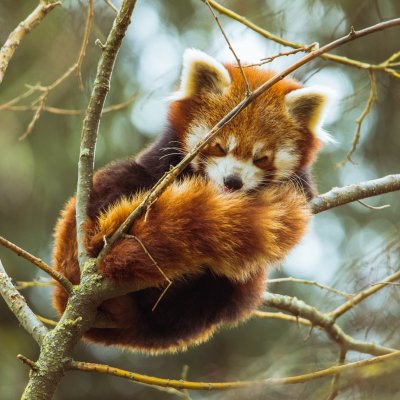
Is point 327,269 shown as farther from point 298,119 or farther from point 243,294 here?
point 243,294

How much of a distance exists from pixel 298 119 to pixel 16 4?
3505mm

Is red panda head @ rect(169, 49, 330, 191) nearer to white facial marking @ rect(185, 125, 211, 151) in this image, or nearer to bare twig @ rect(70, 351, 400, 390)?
white facial marking @ rect(185, 125, 211, 151)

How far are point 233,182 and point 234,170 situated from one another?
73 millimetres

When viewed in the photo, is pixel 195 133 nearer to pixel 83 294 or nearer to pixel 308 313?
pixel 308 313

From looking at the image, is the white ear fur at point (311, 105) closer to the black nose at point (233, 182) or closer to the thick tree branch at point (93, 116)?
the black nose at point (233, 182)

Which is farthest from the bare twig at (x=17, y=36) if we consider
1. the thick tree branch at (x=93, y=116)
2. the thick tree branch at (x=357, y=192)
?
the thick tree branch at (x=357, y=192)

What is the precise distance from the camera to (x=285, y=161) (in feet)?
10.3

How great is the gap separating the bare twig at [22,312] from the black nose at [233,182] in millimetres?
1095

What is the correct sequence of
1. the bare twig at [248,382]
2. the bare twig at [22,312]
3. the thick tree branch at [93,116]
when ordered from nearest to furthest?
the bare twig at [248,382] → the bare twig at [22,312] → the thick tree branch at [93,116]

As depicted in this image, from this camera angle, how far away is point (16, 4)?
225 inches

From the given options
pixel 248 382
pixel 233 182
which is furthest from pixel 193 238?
pixel 233 182

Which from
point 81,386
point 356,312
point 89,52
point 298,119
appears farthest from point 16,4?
point 356,312

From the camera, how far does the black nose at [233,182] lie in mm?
2840

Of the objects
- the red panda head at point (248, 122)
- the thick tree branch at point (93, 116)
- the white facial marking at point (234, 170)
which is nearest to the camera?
the thick tree branch at point (93, 116)
